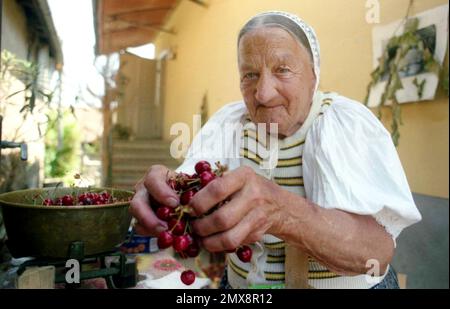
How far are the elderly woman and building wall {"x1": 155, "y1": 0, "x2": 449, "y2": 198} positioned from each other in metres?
0.05

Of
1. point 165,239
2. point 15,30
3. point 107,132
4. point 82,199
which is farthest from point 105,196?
point 15,30

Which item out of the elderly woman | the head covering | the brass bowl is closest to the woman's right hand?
the elderly woman

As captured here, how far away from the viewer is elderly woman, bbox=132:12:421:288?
0.53 m

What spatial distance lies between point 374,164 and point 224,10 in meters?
0.45

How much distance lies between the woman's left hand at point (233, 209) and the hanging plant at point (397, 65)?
1.64 ft

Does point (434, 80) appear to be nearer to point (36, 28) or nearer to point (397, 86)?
point (397, 86)

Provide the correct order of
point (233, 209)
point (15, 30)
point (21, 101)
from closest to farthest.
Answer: point (233, 209) → point (21, 101) → point (15, 30)

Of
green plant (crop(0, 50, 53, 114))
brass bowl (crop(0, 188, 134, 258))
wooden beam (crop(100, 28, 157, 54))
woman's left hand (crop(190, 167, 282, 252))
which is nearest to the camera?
woman's left hand (crop(190, 167, 282, 252))

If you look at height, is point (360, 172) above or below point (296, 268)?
above

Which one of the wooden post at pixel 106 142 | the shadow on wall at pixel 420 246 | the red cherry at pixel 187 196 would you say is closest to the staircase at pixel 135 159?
the wooden post at pixel 106 142

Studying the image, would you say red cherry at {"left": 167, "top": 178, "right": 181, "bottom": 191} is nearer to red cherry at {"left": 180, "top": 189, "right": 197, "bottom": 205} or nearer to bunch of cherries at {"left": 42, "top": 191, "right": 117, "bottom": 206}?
red cherry at {"left": 180, "top": 189, "right": 197, "bottom": 205}

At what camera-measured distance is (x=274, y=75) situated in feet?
2.37

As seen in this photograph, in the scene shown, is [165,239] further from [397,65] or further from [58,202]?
[397,65]

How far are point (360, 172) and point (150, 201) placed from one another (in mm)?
390
